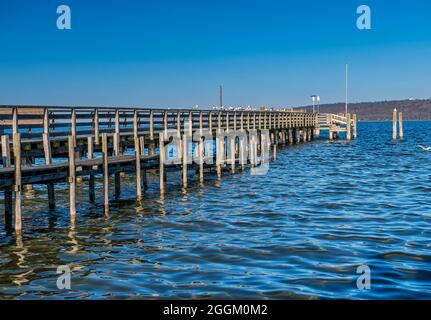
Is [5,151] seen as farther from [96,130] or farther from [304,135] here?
[304,135]

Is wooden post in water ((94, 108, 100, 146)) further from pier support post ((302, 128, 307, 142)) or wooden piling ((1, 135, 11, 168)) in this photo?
pier support post ((302, 128, 307, 142))

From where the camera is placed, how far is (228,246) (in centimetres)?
1301

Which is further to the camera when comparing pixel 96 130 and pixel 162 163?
pixel 162 163

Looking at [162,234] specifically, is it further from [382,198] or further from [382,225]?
[382,198]

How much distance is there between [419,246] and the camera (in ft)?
41.8

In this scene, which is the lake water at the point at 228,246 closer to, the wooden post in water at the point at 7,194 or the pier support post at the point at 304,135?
the wooden post in water at the point at 7,194

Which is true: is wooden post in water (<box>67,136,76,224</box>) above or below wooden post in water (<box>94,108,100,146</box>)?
below

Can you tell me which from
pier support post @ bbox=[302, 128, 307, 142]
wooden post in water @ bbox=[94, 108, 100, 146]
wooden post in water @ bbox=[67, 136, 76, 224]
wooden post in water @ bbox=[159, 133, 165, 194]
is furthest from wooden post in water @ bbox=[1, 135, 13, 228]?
pier support post @ bbox=[302, 128, 307, 142]

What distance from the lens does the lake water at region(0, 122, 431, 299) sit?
392 inches

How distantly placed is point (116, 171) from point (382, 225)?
825 cm

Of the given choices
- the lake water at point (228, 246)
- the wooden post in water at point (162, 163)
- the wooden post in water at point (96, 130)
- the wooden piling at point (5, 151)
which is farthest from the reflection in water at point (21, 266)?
the wooden post in water at point (162, 163)

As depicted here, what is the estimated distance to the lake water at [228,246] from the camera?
9.97 meters

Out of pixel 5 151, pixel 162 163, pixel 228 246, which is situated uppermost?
pixel 5 151

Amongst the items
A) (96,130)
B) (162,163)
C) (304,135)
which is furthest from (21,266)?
(304,135)
